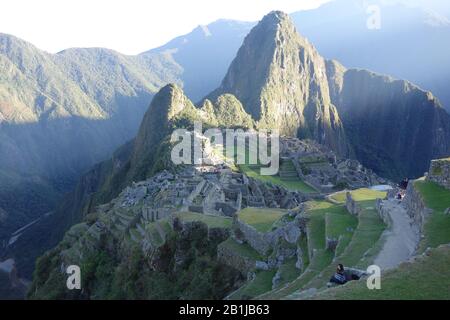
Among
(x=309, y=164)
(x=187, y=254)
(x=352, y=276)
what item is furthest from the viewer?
(x=309, y=164)

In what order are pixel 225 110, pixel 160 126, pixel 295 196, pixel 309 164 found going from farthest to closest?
pixel 225 110
pixel 160 126
pixel 309 164
pixel 295 196

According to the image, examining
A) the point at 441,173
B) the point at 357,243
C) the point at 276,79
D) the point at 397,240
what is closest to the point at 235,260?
the point at 357,243

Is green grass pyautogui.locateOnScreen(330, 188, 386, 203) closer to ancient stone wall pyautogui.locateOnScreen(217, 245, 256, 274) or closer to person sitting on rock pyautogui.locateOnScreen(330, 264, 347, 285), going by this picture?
ancient stone wall pyautogui.locateOnScreen(217, 245, 256, 274)

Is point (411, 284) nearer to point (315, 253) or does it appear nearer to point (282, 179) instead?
point (315, 253)
